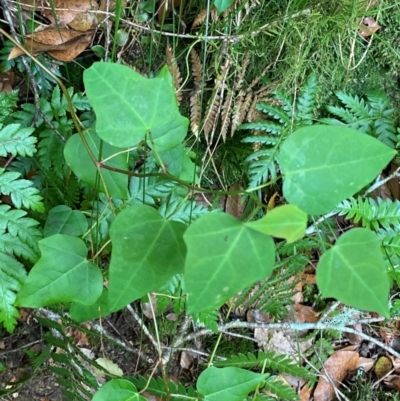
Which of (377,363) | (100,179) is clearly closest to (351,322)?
(377,363)

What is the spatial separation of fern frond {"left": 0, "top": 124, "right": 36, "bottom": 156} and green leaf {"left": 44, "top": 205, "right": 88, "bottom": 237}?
23 cm

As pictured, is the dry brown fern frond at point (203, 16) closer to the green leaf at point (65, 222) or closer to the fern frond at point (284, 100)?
the fern frond at point (284, 100)

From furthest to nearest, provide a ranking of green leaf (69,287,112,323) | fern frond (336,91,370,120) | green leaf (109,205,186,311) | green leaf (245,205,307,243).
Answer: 1. fern frond (336,91,370,120)
2. green leaf (69,287,112,323)
3. green leaf (109,205,186,311)
4. green leaf (245,205,307,243)

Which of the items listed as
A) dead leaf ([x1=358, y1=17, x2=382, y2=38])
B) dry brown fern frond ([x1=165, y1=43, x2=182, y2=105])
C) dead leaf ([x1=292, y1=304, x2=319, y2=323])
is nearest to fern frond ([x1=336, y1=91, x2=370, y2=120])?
dead leaf ([x1=358, y1=17, x2=382, y2=38])

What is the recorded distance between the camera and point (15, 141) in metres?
1.59

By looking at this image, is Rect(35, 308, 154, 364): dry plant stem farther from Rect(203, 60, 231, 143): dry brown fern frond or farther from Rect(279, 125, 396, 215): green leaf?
Rect(279, 125, 396, 215): green leaf

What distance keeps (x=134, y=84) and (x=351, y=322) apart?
1848 millimetres

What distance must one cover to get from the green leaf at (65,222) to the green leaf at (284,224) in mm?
940

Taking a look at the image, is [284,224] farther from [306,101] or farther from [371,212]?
[371,212]

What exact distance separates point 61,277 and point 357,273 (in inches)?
29.5

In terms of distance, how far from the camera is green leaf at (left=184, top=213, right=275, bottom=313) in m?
0.85

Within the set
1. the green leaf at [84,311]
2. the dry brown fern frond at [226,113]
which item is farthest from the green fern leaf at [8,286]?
the dry brown fern frond at [226,113]

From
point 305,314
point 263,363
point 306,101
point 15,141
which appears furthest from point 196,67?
point 305,314

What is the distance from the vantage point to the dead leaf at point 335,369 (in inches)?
102
